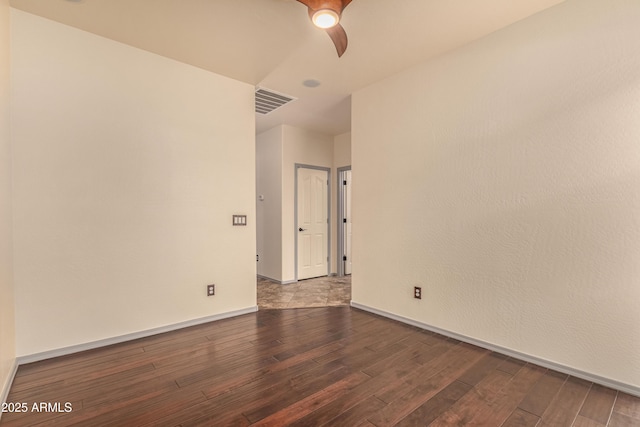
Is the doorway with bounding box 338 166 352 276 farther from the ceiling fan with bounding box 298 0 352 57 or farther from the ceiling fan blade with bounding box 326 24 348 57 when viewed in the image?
the ceiling fan with bounding box 298 0 352 57

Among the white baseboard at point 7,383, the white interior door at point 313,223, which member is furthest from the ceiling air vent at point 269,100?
the white baseboard at point 7,383

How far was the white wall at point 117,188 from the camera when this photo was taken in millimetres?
2301

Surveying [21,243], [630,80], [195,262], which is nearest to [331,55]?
[630,80]

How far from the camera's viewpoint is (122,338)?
2680 mm

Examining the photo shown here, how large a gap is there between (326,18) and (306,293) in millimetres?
3419

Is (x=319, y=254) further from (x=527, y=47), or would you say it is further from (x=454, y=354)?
(x=527, y=47)

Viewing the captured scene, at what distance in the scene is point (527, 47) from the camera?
232 centimetres

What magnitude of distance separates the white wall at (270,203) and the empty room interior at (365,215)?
56.0 inches

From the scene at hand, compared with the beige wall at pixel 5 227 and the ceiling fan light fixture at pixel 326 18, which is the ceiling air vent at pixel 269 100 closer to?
the ceiling fan light fixture at pixel 326 18

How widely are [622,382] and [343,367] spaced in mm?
1829

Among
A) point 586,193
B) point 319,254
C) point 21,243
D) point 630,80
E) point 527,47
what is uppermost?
point 527,47

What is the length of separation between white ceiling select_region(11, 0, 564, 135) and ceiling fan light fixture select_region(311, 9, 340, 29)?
0.30m

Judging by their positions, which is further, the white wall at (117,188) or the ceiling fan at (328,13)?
the white wall at (117,188)

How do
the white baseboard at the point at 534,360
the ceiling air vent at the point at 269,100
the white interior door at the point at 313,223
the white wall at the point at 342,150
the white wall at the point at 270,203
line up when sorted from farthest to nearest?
1. the white wall at the point at 342,150
2. the white interior door at the point at 313,223
3. the white wall at the point at 270,203
4. the ceiling air vent at the point at 269,100
5. the white baseboard at the point at 534,360
